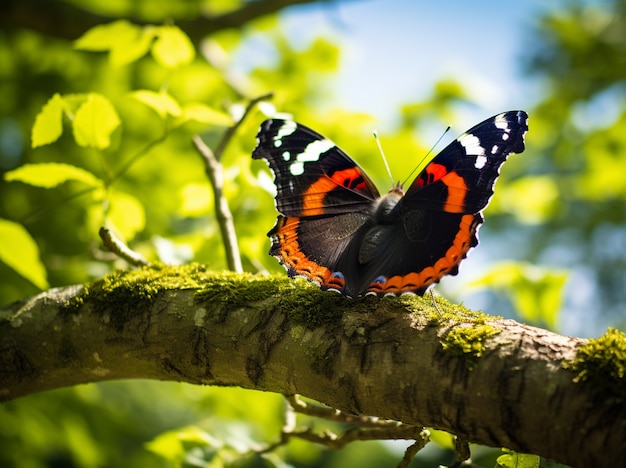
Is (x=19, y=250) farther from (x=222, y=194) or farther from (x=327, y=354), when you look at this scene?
(x=327, y=354)

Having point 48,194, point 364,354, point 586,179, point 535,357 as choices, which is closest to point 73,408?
point 48,194

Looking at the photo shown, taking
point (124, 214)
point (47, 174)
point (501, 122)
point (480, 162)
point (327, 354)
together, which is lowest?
point (327, 354)

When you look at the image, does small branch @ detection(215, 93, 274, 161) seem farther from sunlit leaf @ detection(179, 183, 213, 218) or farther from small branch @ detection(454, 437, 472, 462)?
small branch @ detection(454, 437, 472, 462)

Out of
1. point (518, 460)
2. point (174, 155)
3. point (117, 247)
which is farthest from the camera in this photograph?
point (174, 155)

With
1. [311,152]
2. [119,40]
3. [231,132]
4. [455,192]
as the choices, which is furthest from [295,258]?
[119,40]

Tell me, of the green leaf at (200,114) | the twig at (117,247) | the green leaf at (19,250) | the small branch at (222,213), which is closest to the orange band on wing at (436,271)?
the small branch at (222,213)

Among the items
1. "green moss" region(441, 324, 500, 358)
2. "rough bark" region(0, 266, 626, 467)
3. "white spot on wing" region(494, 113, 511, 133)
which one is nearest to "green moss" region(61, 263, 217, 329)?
"rough bark" region(0, 266, 626, 467)

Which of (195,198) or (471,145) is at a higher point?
(471,145)
